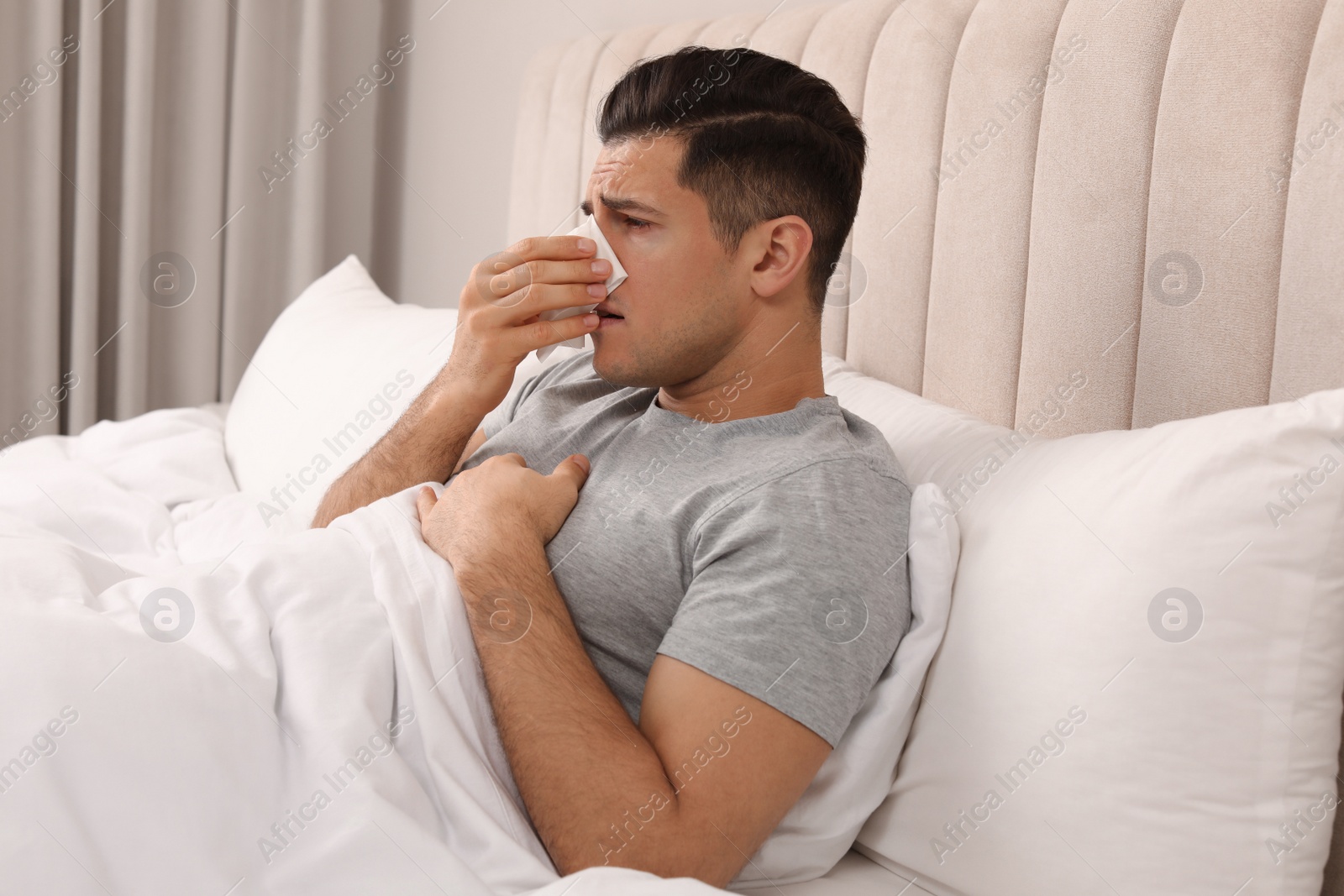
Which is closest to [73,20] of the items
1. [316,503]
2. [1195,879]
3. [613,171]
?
[316,503]

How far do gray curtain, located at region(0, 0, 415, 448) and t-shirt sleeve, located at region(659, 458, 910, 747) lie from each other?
2139 mm

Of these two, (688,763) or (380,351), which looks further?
(380,351)

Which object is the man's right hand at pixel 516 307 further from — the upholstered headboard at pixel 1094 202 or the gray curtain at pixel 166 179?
the gray curtain at pixel 166 179

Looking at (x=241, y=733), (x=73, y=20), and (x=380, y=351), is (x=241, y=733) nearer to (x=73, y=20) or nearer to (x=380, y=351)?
(x=380, y=351)

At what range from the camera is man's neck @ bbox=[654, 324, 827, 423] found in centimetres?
113

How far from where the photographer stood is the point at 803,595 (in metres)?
0.84

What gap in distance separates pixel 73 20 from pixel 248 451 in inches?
57.0

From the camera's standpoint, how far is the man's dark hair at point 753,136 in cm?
110

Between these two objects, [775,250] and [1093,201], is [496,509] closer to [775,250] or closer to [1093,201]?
[775,250]

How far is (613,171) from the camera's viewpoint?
1.11 meters

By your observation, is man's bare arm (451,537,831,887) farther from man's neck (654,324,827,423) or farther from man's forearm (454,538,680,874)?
man's neck (654,324,827,423)

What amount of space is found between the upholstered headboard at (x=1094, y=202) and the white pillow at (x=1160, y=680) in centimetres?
13

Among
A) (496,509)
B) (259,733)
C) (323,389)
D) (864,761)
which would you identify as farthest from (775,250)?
(323,389)

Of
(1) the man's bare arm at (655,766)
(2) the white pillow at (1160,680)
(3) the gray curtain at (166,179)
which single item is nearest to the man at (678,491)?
(1) the man's bare arm at (655,766)
